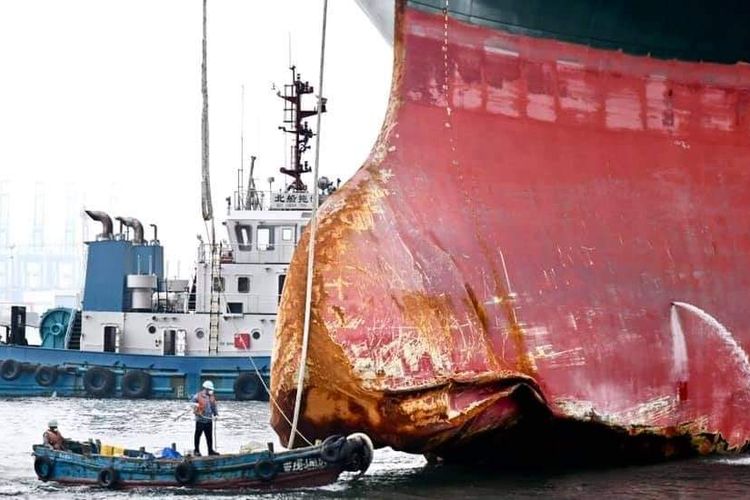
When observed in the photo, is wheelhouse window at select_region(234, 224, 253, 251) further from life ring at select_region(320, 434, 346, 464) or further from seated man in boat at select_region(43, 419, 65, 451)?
life ring at select_region(320, 434, 346, 464)

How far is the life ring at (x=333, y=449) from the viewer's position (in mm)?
12898

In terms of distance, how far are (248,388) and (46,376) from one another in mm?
4749

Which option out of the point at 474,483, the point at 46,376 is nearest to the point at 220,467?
the point at 474,483

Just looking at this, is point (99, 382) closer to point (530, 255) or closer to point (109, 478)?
point (109, 478)

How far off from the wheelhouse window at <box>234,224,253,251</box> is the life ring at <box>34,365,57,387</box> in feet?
16.0

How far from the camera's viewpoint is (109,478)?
47.3ft

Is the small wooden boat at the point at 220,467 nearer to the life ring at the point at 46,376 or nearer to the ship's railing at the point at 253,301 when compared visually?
the ship's railing at the point at 253,301

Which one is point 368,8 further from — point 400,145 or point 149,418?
point 149,418

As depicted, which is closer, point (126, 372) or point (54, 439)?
A: point (54, 439)

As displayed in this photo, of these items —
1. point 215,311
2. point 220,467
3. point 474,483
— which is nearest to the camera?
point 474,483

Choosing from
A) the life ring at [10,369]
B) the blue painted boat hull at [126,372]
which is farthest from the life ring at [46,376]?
the life ring at [10,369]

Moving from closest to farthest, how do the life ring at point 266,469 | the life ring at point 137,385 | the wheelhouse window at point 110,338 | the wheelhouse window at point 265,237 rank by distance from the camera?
the life ring at point 266,469 → the life ring at point 137,385 → the wheelhouse window at point 265,237 → the wheelhouse window at point 110,338

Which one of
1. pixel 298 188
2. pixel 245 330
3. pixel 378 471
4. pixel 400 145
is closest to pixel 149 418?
pixel 245 330

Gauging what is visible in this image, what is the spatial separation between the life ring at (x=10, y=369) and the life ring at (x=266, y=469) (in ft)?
54.1
